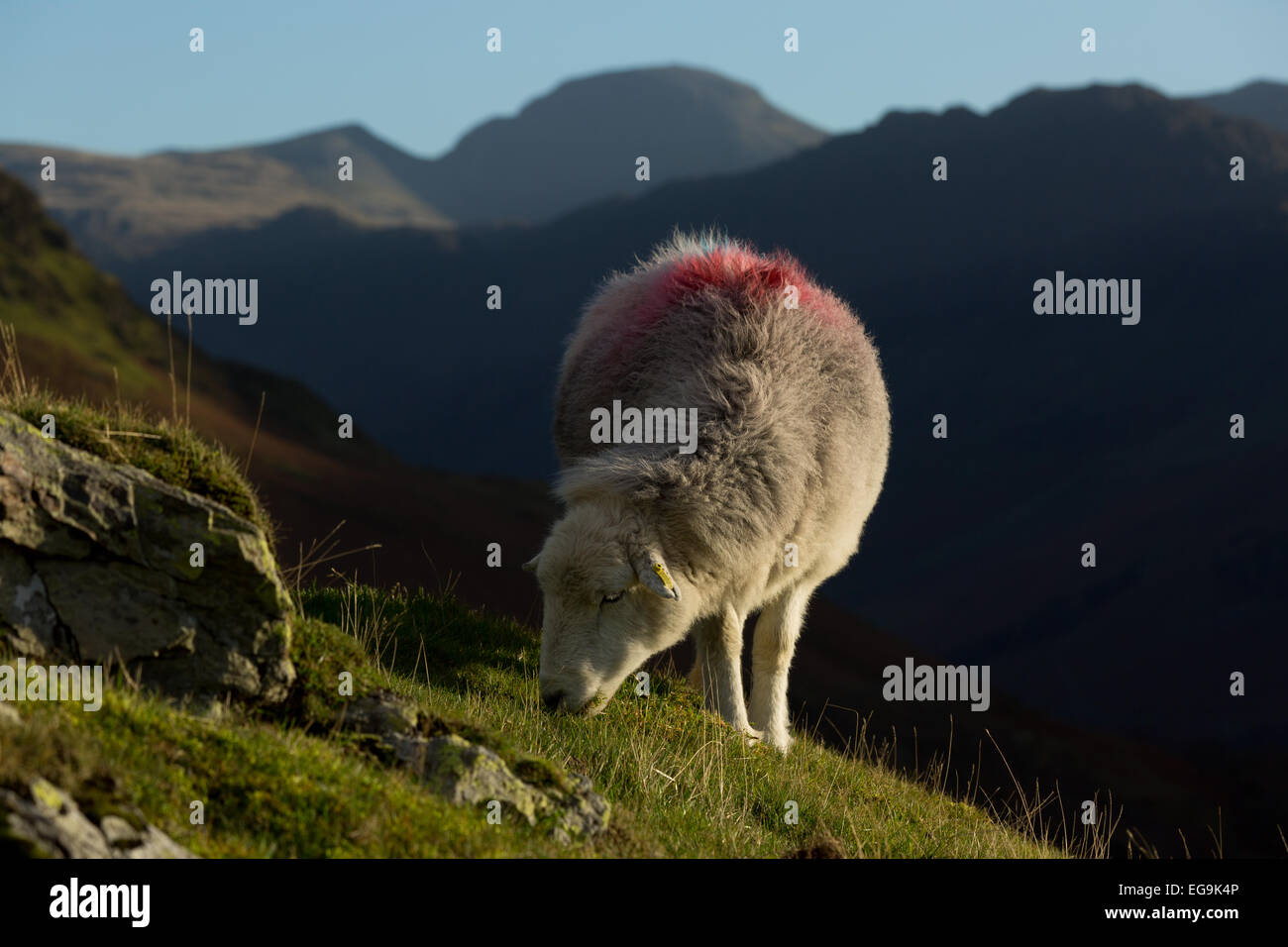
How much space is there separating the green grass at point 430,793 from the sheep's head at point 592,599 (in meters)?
0.26

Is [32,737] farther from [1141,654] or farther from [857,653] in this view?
[1141,654]

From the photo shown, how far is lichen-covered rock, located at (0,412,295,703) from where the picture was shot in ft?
17.9

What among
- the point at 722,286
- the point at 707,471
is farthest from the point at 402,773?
the point at 722,286

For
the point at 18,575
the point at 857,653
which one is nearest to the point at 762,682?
the point at 18,575

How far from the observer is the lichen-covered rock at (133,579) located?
17.9 feet

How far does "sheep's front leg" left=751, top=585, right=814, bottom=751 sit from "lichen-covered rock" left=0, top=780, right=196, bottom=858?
6599mm

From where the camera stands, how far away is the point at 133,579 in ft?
18.7

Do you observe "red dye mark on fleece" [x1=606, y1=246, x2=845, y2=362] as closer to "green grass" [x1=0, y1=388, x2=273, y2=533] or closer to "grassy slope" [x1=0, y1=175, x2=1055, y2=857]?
"grassy slope" [x1=0, y1=175, x2=1055, y2=857]

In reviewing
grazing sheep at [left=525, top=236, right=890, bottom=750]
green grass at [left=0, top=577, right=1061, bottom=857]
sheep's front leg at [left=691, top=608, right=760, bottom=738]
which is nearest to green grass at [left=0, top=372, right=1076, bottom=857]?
green grass at [left=0, top=577, right=1061, bottom=857]

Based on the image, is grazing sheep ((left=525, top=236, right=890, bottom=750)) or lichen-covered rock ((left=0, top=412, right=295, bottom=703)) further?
grazing sheep ((left=525, top=236, right=890, bottom=750))

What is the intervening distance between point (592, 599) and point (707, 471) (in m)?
1.15

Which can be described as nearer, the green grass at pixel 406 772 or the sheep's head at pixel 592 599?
the green grass at pixel 406 772

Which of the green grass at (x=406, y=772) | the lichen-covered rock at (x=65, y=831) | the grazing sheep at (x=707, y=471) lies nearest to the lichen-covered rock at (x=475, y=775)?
the green grass at (x=406, y=772)

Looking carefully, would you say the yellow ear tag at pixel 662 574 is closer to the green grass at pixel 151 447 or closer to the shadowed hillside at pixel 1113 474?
the green grass at pixel 151 447
